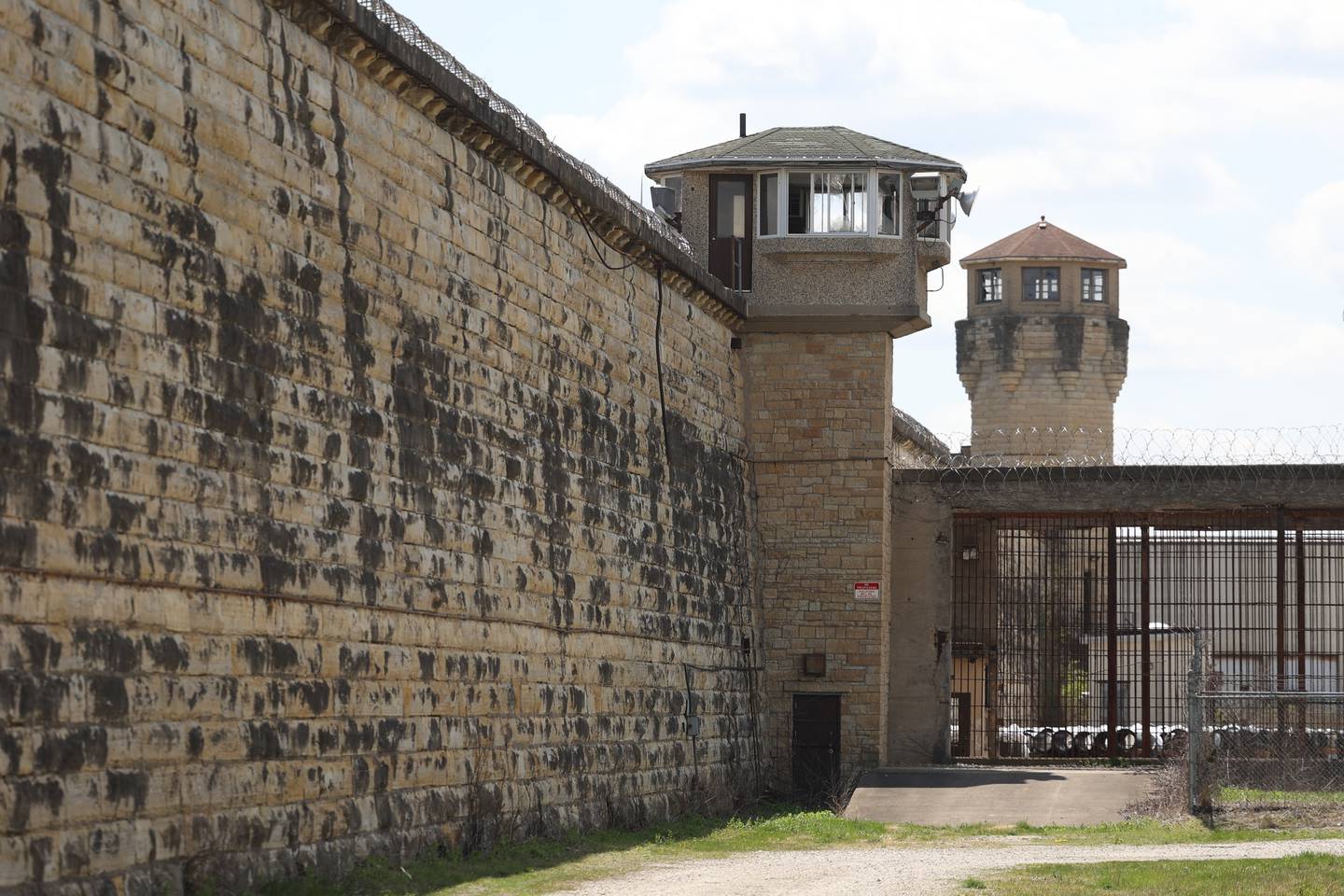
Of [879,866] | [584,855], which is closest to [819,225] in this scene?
[584,855]

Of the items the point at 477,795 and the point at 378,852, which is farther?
the point at 477,795

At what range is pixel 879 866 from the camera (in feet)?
44.2

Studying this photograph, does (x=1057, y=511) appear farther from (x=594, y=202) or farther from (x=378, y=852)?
(x=378, y=852)

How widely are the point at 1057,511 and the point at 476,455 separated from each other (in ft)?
37.4

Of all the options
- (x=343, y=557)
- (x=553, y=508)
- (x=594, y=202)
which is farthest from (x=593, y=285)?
(x=343, y=557)

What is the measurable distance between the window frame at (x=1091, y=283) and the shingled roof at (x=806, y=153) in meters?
31.8

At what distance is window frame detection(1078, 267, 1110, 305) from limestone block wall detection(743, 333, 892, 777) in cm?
3339

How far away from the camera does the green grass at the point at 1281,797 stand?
17375mm

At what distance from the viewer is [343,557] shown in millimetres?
12078

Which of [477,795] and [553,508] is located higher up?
[553,508]

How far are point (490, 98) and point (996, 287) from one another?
4199 cm

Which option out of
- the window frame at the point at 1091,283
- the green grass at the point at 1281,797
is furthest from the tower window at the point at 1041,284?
the green grass at the point at 1281,797

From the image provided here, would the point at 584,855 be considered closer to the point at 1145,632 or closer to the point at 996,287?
the point at 1145,632

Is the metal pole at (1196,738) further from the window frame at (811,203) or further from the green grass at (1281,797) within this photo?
the window frame at (811,203)
